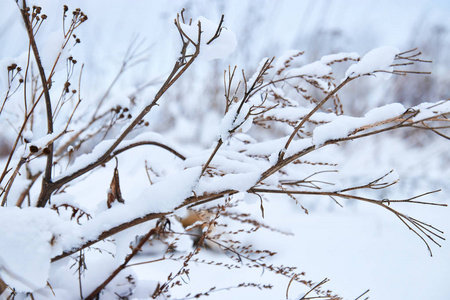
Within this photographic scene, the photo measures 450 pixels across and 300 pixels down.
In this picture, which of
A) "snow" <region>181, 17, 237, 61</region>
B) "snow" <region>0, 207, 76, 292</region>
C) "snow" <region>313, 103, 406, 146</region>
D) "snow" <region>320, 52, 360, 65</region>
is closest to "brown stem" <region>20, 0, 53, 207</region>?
"snow" <region>0, 207, 76, 292</region>

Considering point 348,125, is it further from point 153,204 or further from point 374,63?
point 153,204

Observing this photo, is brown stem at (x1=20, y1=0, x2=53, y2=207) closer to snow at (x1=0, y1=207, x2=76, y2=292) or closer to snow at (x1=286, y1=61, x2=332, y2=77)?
snow at (x1=0, y1=207, x2=76, y2=292)

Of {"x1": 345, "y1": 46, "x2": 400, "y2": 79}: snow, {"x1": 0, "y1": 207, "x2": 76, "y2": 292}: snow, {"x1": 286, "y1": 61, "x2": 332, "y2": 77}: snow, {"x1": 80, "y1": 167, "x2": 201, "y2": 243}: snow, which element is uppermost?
{"x1": 286, "y1": 61, "x2": 332, "y2": 77}: snow

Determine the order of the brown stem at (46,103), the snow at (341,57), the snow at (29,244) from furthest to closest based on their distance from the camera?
1. the snow at (341,57)
2. the brown stem at (46,103)
3. the snow at (29,244)

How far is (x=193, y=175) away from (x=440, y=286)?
110 cm

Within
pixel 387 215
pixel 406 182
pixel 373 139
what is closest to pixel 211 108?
pixel 373 139

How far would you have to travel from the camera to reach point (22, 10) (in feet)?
1.60

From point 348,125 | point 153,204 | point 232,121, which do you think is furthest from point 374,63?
point 153,204

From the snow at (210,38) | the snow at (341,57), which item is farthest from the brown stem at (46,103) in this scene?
the snow at (341,57)

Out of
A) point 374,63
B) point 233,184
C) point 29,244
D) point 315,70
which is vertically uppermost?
point 315,70

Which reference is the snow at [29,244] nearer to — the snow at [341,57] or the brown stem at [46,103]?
the brown stem at [46,103]

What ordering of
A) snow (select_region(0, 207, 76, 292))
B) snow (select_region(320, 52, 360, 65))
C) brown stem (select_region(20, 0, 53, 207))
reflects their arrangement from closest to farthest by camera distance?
snow (select_region(0, 207, 76, 292))
brown stem (select_region(20, 0, 53, 207))
snow (select_region(320, 52, 360, 65))

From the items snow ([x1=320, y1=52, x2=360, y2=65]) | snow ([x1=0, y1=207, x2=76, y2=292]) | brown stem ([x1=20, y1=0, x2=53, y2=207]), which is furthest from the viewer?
snow ([x1=320, y1=52, x2=360, y2=65])

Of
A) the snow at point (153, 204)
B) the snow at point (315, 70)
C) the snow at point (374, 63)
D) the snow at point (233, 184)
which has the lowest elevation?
the snow at point (153, 204)
